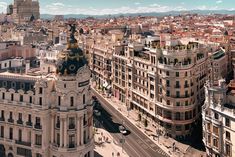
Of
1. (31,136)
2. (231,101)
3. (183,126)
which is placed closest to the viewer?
(231,101)

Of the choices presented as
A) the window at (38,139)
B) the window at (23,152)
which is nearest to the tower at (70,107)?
the window at (38,139)

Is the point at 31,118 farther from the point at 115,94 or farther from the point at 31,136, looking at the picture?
the point at 115,94

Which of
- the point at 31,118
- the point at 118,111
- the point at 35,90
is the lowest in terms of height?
the point at 118,111

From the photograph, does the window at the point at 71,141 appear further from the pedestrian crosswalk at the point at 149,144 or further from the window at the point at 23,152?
the pedestrian crosswalk at the point at 149,144

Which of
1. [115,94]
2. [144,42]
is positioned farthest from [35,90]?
[115,94]

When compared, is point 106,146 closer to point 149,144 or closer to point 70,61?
point 149,144

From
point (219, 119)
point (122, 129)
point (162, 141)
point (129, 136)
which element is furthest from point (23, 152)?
point (219, 119)

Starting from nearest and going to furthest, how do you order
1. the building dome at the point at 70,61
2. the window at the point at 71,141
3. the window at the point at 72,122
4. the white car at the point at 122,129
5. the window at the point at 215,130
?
the window at the point at 215,130 → the window at the point at 71,141 → the window at the point at 72,122 → the building dome at the point at 70,61 → the white car at the point at 122,129
